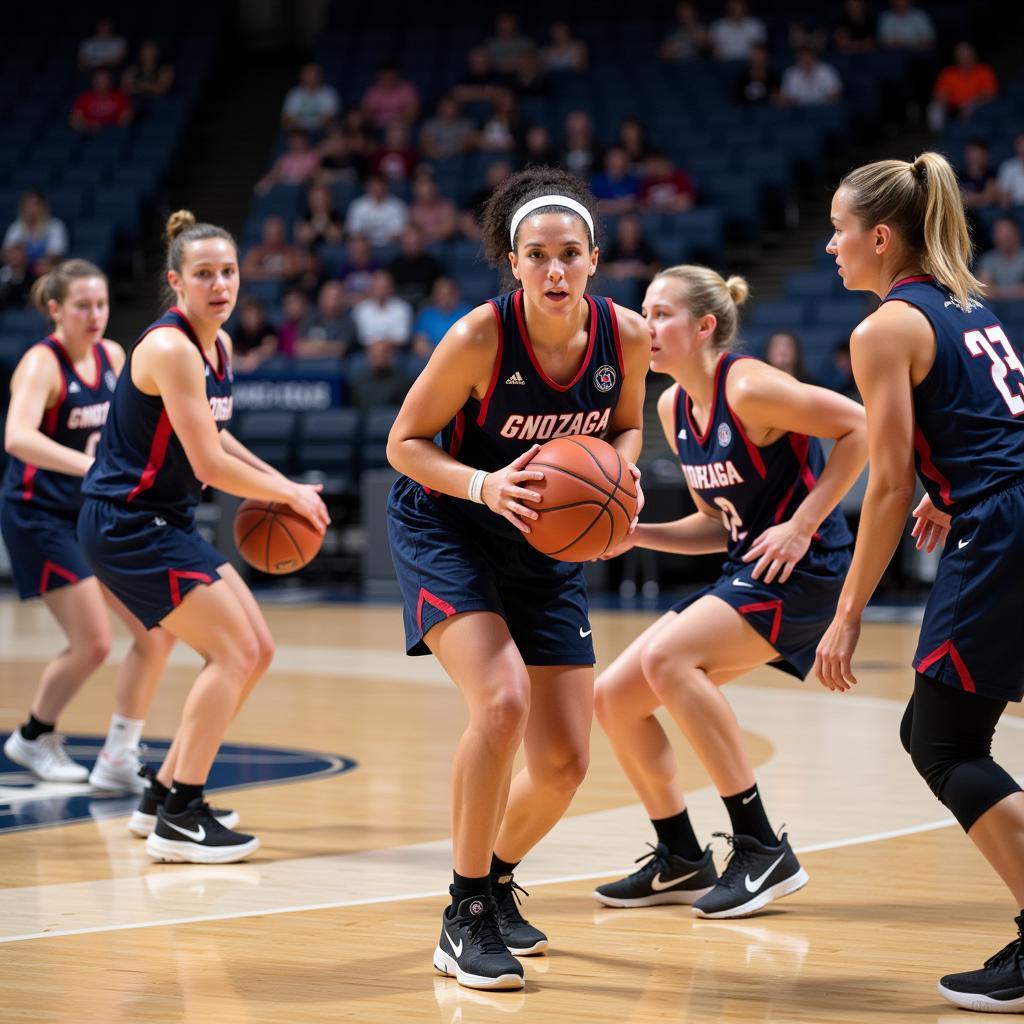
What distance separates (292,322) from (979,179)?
561 centimetres

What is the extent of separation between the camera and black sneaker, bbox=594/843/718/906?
4.01m

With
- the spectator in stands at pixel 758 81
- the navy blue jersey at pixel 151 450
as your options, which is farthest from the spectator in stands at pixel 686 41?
the navy blue jersey at pixel 151 450

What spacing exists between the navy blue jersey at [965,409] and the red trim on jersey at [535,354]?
642 millimetres

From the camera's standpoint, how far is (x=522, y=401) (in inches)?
136

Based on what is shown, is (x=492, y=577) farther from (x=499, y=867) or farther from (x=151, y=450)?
(x=151, y=450)

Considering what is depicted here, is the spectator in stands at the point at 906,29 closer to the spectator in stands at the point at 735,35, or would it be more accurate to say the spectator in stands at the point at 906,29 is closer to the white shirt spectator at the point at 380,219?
the spectator in stands at the point at 735,35

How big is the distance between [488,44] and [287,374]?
523cm

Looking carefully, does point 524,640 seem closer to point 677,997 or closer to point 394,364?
point 677,997

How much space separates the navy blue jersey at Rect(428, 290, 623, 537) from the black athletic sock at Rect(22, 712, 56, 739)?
263 cm

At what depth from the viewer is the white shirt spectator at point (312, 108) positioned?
16.4 meters

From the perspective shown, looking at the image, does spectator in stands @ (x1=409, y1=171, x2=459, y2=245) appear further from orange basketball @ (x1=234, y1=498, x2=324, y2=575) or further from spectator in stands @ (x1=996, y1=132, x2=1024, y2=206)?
orange basketball @ (x1=234, y1=498, x2=324, y2=575)

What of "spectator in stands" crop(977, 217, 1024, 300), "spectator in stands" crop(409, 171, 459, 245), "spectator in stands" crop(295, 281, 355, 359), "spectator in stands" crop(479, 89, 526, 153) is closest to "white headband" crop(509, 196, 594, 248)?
"spectator in stands" crop(977, 217, 1024, 300)

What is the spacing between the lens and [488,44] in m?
16.4

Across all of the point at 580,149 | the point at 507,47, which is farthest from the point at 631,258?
the point at 507,47
